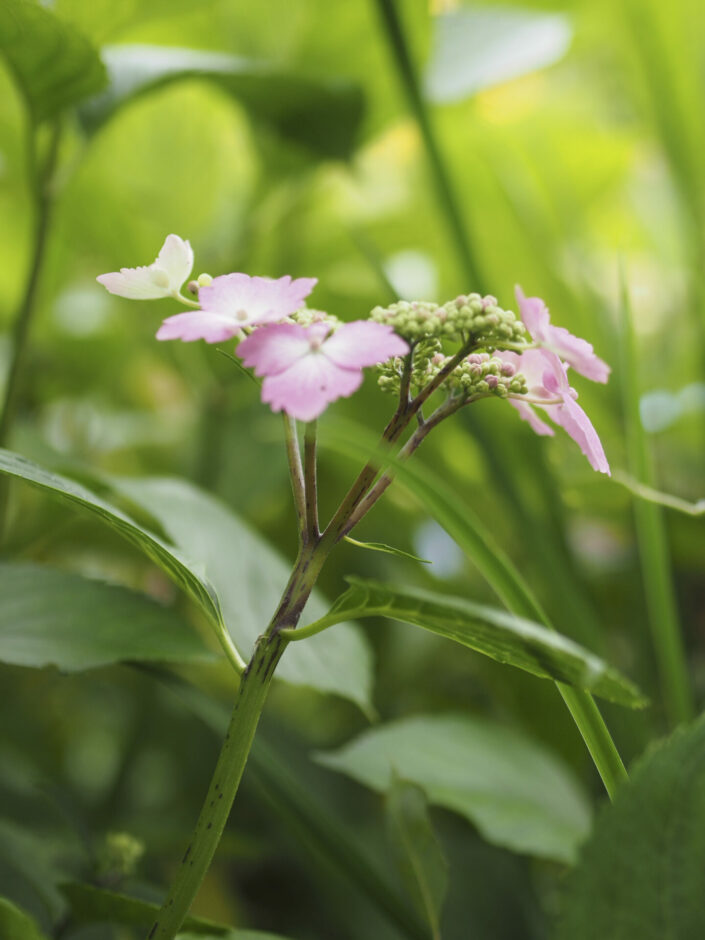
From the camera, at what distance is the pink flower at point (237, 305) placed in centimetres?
20

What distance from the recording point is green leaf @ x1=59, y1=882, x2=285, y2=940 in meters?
0.24

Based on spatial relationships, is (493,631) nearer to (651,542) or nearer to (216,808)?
(216,808)

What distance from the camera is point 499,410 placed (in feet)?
1.92

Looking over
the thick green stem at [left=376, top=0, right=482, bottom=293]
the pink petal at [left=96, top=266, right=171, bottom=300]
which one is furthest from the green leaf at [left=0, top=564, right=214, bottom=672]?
the thick green stem at [left=376, top=0, right=482, bottom=293]

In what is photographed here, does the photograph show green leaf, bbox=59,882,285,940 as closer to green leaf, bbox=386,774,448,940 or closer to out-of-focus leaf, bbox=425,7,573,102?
green leaf, bbox=386,774,448,940

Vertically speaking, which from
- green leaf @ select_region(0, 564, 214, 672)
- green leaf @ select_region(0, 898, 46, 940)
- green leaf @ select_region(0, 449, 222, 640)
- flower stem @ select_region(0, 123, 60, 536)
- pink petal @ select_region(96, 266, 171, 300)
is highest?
flower stem @ select_region(0, 123, 60, 536)

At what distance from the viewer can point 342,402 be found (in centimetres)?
63

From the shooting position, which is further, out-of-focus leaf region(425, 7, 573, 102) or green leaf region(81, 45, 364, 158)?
out-of-focus leaf region(425, 7, 573, 102)

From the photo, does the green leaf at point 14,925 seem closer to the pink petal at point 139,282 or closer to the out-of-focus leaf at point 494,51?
the pink petal at point 139,282

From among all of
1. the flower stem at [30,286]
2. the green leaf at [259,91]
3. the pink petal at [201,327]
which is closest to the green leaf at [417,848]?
the pink petal at [201,327]

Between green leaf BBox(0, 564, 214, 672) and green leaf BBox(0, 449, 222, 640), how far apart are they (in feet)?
0.26

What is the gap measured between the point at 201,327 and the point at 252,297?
0.06ft

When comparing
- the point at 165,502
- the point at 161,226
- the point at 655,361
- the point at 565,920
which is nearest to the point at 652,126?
the point at 655,361

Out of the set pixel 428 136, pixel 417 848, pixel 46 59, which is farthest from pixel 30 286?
pixel 417 848
